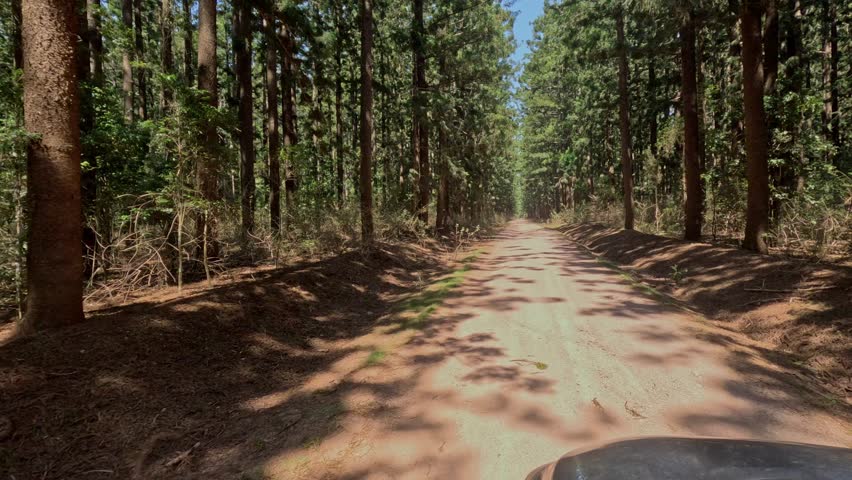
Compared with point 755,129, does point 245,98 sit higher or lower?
higher

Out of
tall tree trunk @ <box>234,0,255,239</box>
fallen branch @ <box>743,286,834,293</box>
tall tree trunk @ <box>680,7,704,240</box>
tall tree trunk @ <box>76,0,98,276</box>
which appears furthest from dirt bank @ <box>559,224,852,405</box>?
tall tree trunk @ <box>234,0,255,239</box>

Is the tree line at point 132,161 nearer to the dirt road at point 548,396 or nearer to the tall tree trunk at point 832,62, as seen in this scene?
the dirt road at point 548,396

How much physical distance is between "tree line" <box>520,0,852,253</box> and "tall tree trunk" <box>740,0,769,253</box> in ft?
0.08

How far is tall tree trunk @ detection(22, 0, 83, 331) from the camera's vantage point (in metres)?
4.52

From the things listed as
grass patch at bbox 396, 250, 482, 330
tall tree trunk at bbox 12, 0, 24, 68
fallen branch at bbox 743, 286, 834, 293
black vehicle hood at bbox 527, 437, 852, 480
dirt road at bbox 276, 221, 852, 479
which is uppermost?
tall tree trunk at bbox 12, 0, 24, 68

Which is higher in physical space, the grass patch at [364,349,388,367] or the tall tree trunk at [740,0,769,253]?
the tall tree trunk at [740,0,769,253]

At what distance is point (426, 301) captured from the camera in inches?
339

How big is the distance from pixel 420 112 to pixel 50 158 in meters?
15.7

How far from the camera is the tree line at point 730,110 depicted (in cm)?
1061

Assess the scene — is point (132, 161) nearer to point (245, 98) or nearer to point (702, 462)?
point (245, 98)

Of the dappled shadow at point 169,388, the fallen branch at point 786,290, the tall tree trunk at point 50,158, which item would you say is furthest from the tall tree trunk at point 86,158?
the fallen branch at point 786,290

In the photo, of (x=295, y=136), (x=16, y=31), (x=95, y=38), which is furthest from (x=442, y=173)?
(x=16, y=31)

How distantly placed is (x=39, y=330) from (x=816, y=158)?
20765 mm

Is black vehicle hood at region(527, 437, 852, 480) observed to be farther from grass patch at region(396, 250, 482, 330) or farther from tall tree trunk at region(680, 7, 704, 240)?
tall tree trunk at region(680, 7, 704, 240)
